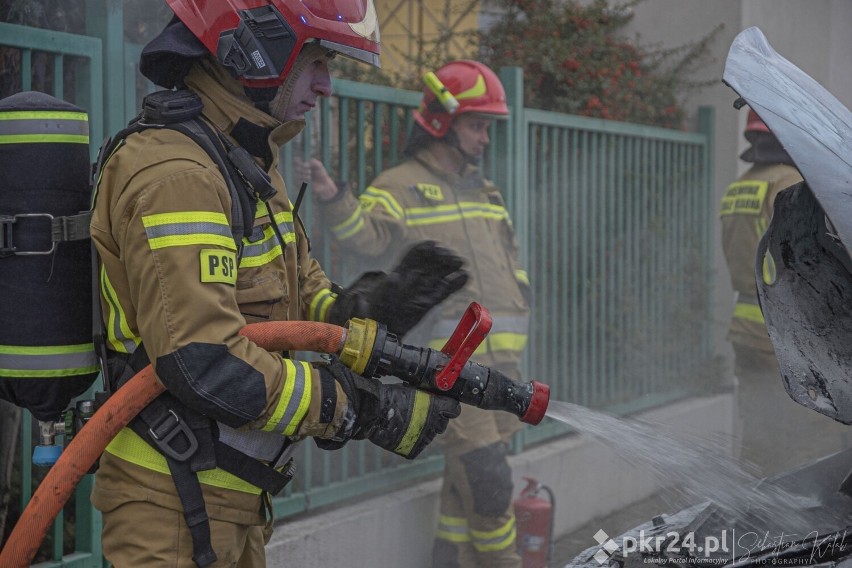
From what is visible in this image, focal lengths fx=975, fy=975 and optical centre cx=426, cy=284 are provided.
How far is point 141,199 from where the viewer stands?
2146mm

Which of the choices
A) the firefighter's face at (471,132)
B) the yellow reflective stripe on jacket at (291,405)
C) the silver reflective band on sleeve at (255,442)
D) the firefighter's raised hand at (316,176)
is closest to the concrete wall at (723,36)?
the firefighter's face at (471,132)

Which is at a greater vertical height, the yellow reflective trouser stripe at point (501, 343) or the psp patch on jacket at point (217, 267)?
the psp patch on jacket at point (217, 267)

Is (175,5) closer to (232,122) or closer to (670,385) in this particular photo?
(232,122)

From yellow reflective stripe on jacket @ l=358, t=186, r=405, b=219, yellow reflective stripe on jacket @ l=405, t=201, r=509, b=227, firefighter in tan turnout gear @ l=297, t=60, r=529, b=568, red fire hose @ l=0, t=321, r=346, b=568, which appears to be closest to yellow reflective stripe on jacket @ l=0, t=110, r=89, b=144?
red fire hose @ l=0, t=321, r=346, b=568

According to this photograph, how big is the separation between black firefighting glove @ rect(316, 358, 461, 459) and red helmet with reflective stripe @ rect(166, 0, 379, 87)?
0.75 metres

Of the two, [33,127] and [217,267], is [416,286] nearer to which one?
[217,267]

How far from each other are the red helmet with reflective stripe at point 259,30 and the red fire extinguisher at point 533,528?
299 cm

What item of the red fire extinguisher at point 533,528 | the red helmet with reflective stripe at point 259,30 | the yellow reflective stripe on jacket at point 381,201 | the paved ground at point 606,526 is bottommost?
the paved ground at point 606,526

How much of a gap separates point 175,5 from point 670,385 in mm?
5681

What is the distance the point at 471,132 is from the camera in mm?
4895

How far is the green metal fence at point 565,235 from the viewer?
353 cm

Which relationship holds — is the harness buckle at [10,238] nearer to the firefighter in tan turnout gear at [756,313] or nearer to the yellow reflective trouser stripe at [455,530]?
the yellow reflective trouser stripe at [455,530]

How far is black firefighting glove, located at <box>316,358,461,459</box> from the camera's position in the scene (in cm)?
233

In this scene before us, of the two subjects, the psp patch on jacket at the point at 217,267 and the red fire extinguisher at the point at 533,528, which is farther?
the red fire extinguisher at the point at 533,528
